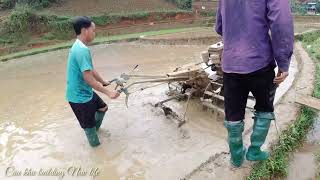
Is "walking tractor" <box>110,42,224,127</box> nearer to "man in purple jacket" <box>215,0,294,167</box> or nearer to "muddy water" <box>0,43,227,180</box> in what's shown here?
"muddy water" <box>0,43,227,180</box>

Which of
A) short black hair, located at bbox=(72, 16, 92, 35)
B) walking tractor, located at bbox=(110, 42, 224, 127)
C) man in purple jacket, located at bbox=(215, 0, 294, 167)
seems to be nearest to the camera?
man in purple jacket, located at bbox=(215, 0, 294, 167)

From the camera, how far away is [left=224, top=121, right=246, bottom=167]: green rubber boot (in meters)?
3.53

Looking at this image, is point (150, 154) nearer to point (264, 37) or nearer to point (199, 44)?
point (264, 37)

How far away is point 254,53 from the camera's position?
3.21 metres

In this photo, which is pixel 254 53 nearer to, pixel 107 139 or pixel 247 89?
pixel 247 89

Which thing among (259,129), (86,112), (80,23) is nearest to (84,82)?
(86,112)

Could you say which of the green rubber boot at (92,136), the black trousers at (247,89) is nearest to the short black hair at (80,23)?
the green rubber boot at (92,136)

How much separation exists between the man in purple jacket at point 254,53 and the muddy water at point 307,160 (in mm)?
886

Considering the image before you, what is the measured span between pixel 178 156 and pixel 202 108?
1.78 metres

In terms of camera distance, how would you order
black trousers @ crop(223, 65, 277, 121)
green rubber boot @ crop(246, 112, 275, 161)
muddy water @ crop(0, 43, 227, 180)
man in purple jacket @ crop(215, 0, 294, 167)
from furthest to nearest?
muddy water @ crop(0, 43, 227, 180) → green rubber boot @ crop(246, 112, 275, 161) → black trousers @ crop(223, 65, 277, 121) → man in purple jacket @ crop(215, 0, 294, 167)

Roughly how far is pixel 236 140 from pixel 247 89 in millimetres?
503

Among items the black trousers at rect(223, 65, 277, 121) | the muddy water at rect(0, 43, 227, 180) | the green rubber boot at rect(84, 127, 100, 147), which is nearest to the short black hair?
the green rubber boot at rect(84, 127, 100, 147)

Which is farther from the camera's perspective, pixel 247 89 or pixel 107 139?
pixel 107 139

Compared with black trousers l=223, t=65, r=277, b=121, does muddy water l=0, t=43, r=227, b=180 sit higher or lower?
lower
